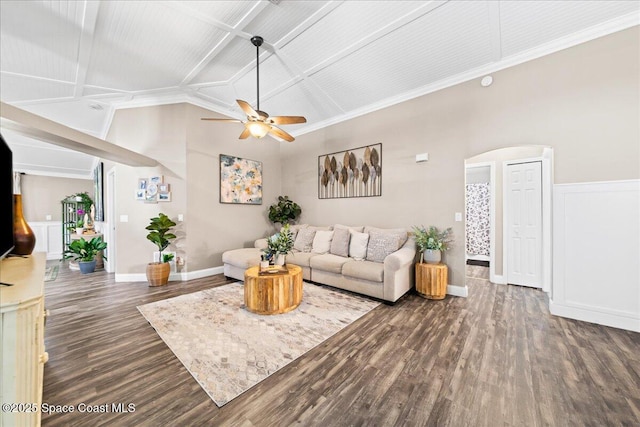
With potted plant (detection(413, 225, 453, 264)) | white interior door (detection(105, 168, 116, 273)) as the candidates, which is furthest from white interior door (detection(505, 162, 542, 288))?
white interior door (detection(105, 168, 116, 273))

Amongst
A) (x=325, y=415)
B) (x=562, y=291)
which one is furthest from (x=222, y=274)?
(x=562, y=291)

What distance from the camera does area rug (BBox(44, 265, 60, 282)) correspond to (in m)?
4.44

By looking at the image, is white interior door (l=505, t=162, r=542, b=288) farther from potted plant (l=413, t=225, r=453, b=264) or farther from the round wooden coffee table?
the round wooden coffee table

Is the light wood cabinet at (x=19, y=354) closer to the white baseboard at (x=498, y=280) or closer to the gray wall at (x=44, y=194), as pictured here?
the white baseboard at (x=498, y=280)

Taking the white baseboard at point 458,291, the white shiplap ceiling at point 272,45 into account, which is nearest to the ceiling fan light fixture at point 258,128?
the white shiplap ceiling at point 272,45

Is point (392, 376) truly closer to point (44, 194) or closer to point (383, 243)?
point (383, 243)

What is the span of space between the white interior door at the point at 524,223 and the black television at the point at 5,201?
6.00m

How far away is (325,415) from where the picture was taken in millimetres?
1472

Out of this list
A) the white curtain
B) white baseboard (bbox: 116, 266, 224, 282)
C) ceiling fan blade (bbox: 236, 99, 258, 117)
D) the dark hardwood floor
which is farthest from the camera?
the white curtain

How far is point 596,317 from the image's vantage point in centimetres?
260

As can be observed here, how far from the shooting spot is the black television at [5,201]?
1.65 m

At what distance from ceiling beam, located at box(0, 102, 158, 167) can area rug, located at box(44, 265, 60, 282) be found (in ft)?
8.66

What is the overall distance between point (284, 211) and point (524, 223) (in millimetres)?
4536

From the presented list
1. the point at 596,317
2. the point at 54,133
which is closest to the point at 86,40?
the point at 54,133
